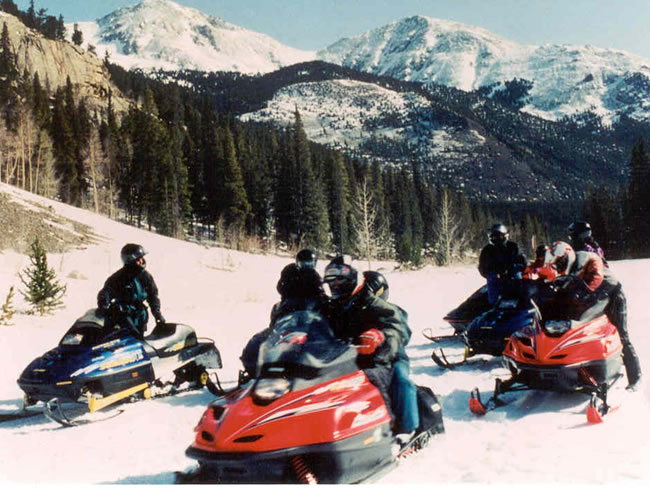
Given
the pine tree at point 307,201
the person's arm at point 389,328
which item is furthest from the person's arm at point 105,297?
the pine tree at point 307,201

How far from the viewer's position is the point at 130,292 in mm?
6930

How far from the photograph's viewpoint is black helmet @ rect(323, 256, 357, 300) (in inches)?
176

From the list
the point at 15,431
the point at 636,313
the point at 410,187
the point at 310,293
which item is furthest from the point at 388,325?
the point at 410,187

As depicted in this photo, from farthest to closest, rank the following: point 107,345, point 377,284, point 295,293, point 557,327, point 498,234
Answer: point 498,234
point 295,293
point 107,345
point 377,284
point 557,327

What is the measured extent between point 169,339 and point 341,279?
3.50 metres

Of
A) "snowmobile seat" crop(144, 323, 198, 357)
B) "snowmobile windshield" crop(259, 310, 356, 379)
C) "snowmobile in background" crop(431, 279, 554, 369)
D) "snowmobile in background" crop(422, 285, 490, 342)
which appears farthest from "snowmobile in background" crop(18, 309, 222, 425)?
"snowmobile in background" crop(422, 285, 490, 342)

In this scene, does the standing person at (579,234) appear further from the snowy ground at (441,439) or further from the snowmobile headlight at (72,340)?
the snowmobile headlight at (72,340)

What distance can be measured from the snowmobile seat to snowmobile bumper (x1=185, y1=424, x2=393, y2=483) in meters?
3.37

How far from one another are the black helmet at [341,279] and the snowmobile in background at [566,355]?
2.20 metres

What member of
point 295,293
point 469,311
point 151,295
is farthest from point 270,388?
point 469,311

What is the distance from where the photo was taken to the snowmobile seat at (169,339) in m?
6.70

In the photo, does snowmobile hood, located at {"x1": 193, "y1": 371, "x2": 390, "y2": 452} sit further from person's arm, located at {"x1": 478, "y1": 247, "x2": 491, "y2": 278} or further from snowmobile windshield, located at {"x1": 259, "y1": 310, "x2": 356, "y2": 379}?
person's arm, located at {"x1": 478, "y1": 247, "x2": 491, "y2": 278}

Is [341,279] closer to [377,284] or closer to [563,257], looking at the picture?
[377,284]

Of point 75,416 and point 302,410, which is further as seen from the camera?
point 75,416
